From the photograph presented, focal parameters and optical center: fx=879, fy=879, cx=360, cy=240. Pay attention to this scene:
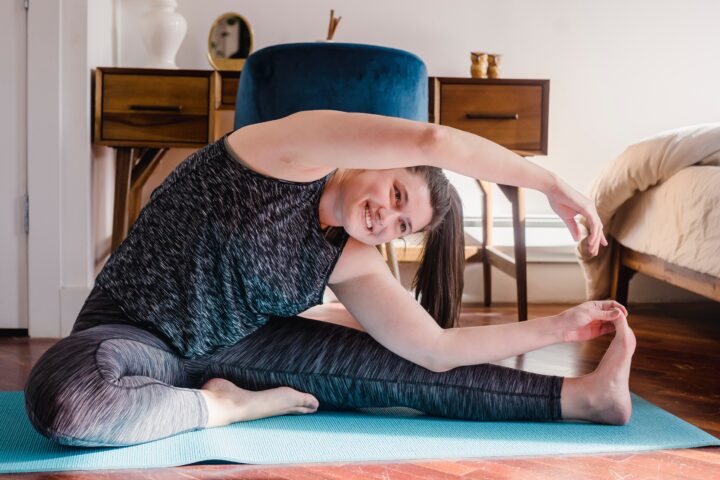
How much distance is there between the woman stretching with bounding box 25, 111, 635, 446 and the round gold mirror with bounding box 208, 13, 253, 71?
1.62 metres

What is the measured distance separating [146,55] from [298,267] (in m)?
1.91

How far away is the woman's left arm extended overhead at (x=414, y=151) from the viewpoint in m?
1.30

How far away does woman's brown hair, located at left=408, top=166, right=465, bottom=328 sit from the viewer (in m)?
1.66

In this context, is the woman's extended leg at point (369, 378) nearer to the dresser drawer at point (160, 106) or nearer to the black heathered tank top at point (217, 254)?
the black heathered tank top at point (217, 254)

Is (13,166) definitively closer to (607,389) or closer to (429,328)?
(429,328)

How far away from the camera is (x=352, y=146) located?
4.37 ft

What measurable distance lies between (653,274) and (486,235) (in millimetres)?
718

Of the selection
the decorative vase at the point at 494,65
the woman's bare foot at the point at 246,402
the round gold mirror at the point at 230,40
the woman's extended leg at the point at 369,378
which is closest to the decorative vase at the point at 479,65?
the decorative vase at the point at 494,65

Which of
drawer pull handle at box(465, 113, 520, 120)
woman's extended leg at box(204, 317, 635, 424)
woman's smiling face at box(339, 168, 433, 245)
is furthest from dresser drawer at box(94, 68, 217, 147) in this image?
woman's smiling face at box(339, 168, 433, 245)

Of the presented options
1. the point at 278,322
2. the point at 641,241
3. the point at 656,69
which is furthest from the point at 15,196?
the point at 656,69

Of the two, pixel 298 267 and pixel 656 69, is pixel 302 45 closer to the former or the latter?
pixel 298 267

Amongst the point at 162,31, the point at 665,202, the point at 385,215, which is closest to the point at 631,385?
the point at 665,202

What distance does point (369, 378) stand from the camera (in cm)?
164

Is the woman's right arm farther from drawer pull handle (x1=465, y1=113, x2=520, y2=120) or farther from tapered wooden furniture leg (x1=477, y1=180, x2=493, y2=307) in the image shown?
tapered wooden furniture leg (x1=477, y1=180, x2=493, y2=307)
